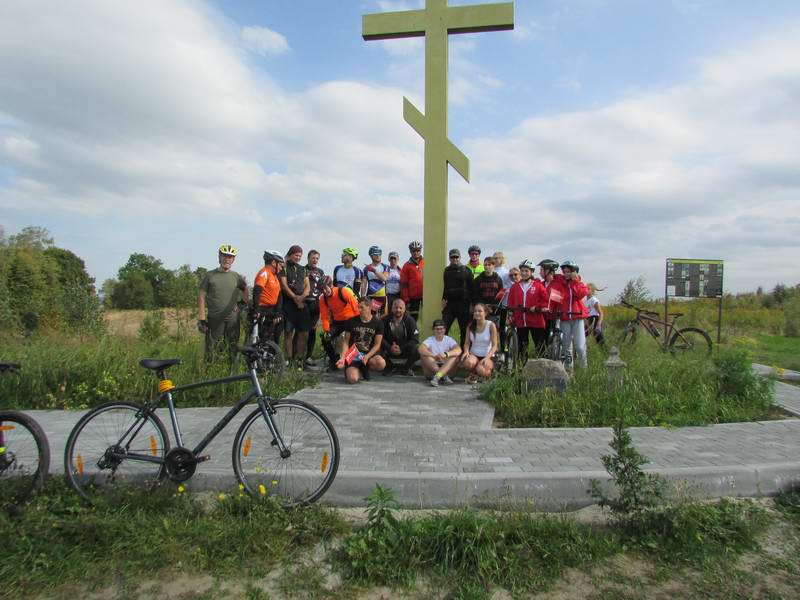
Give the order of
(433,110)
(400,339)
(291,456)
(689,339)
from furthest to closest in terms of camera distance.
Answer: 1. (689,339)
2. (433,110)
3. (400,339)
4. (291,456)

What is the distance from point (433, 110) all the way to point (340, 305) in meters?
3.50

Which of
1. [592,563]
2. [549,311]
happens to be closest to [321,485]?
[592,563]

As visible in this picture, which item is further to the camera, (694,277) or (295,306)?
(694,277)

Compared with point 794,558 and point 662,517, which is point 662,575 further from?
point 794,558

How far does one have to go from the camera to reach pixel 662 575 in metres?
2.88

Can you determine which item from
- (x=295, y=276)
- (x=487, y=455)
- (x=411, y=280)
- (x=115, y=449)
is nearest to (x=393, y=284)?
(x=411, y=280)

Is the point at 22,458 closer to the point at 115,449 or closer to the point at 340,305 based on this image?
the point at 115,449

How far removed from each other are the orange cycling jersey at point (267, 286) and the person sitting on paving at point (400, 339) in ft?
5.93

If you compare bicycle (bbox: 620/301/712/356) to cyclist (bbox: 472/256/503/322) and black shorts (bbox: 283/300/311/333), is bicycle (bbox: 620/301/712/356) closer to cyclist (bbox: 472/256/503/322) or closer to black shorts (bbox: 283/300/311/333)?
cyclist (bbox: 472/256/503/322)

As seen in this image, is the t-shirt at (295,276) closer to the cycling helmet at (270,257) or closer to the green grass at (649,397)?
the cycling helmet at (270,257)

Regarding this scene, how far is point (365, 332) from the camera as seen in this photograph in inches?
319

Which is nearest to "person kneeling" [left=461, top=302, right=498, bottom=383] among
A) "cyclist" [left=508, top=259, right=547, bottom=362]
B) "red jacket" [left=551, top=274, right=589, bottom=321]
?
"cyclist" [left=508, top=259, right=547, bottom=362]

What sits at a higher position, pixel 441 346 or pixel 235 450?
pixel 441 346

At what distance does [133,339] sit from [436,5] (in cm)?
753
